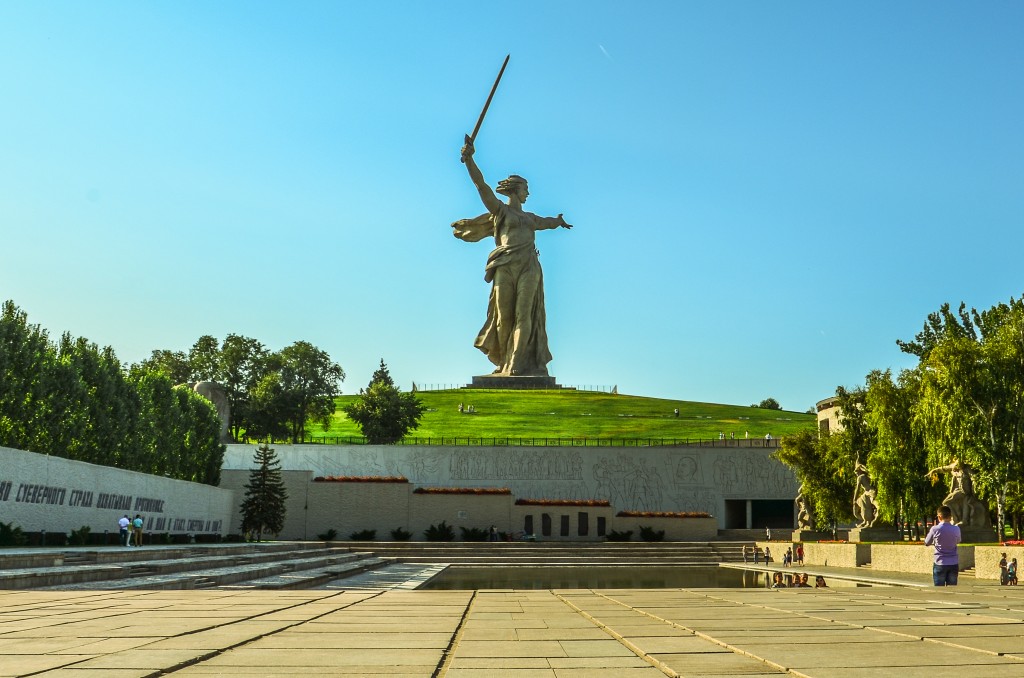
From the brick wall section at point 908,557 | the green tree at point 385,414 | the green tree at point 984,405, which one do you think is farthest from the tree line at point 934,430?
the green tree at point 385,414

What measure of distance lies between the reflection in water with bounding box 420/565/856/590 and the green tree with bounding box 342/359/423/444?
115ft

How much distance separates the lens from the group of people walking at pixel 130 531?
26.6 metres

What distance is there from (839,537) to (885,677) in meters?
42.2

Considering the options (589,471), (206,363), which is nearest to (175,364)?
(206,363)

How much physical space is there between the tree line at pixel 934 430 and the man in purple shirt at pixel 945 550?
1273cm

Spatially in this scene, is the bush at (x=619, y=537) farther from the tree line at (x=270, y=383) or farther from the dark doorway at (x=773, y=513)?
the tree line at (x=270, y=383)

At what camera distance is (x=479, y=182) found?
72688 millimetres

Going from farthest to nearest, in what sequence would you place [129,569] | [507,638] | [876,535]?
1. [876,535]
2. [129,569]
3. [507,638]

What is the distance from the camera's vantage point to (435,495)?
140 ft

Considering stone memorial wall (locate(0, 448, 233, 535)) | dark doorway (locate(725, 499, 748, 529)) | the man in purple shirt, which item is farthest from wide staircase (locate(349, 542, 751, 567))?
the man in purple shirt

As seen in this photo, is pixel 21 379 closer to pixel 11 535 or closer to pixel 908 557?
pixel 11 535

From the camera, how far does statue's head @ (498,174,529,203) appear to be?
258ft

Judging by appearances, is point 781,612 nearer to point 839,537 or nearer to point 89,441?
point 89,441

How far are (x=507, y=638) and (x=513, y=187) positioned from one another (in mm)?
73832
